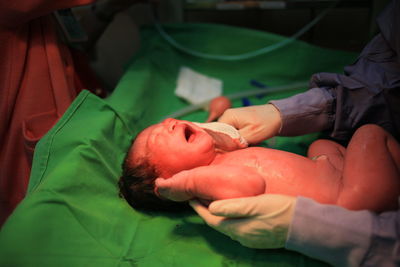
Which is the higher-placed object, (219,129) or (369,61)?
(369,61)

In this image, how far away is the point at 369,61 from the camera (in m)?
1.24

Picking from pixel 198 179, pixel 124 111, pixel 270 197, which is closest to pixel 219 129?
pixel 198 179

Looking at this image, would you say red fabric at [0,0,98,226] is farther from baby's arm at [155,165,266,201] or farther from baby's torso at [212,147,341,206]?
baby's torso at [212,147,341,206]

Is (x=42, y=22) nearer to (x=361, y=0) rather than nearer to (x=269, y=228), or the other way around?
(x=269, y=228)

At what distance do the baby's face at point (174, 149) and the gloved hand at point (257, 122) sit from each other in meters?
0.18

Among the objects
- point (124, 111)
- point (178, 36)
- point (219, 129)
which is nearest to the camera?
point (219, 129)

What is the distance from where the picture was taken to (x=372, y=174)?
0.92m

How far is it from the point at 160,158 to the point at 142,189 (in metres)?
0.15

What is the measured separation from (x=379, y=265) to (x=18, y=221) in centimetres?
102

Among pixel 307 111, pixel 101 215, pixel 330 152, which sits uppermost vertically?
pixel 307 111

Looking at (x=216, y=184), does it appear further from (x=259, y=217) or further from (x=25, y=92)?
(x=25, y=92)

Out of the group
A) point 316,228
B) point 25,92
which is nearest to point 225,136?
Result: point 316,228

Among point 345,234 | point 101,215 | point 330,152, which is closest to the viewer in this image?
point 345,234

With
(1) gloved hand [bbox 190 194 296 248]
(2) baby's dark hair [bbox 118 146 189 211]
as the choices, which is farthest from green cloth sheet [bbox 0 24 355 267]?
(1) gloved hand [bbox 190 194 296 248]
